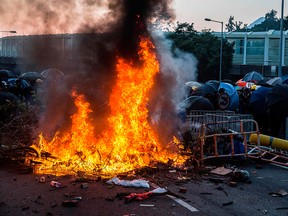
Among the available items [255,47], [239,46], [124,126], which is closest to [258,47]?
[255,47]

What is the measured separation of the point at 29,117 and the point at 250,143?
665cm

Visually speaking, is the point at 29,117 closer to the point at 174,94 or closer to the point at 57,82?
the point at 57,82

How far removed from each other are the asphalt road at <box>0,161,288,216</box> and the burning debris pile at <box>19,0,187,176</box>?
0.80 metres

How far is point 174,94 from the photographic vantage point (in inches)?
456

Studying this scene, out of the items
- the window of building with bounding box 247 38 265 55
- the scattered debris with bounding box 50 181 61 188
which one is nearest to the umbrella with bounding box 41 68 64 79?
the scattered debris with bounding box 50 181 61 188

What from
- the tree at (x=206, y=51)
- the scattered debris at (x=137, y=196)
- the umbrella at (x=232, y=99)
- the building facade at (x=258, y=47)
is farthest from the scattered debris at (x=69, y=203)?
the building facade at (x=258, y=47)

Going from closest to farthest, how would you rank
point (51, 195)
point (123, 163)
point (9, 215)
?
point (9, 215)
point (51, 195)
point (123, 163)

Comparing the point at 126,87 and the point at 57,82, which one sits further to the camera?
the point at 57,82

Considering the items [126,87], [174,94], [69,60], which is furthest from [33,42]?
[174,94]

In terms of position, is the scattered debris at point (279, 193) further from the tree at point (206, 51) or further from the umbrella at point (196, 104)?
the tree at point (206, 51)

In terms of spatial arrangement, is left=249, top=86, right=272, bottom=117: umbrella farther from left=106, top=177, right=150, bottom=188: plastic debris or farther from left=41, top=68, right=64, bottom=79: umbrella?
left=106, top=177, right=150, bottom=188: plastic debris

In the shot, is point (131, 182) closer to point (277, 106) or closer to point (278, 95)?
point (277, 106)

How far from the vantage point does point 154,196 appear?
6.70 metres

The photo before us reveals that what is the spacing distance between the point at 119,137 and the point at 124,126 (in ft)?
1.07
